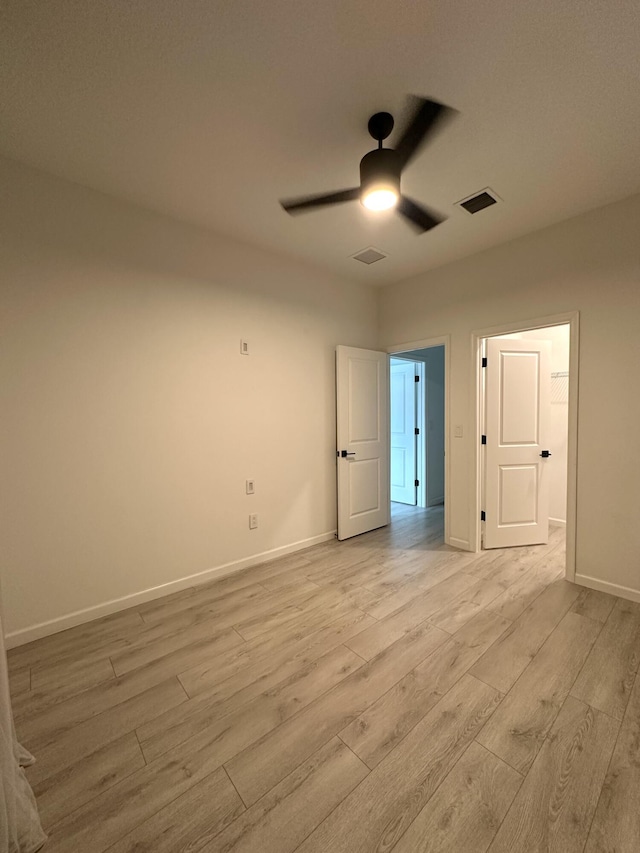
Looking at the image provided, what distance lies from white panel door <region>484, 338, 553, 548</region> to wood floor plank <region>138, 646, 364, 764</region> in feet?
7.40

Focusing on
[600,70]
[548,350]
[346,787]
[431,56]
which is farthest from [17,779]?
[548,350]

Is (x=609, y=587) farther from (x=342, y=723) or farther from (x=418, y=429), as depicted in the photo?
(x=418, y=429)

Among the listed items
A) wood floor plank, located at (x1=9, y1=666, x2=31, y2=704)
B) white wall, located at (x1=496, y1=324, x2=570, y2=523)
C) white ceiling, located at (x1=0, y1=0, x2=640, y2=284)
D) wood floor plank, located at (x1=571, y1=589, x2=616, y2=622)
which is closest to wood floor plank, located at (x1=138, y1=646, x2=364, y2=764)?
wood floor plank, located at (x1=9, y1=666, x2=31, y2=704)

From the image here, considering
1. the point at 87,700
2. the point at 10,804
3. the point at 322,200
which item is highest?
the point at 322,200

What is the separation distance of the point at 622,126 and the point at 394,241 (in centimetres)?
150

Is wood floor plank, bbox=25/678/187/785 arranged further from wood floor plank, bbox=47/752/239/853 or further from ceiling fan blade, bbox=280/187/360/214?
ceiling fan blade, bbox=280/187/360/214

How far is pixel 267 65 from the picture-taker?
4.74ft

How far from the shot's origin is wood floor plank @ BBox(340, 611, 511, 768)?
1398 mm

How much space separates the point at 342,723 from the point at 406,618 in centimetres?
89

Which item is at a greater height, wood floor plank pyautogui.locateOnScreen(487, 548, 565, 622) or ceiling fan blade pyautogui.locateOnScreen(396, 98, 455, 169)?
ceiling fan blade pyautogui.locateOnScreen(396, 98, 455, 169)

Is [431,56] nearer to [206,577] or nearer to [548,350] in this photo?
[548,350]

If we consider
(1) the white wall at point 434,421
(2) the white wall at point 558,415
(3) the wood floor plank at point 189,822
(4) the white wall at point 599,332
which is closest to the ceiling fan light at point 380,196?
(4) the white wall at point 599,332

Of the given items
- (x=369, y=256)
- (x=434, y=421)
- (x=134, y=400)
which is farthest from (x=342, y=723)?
(x=434, y=421)

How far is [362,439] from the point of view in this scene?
379 centimetres
